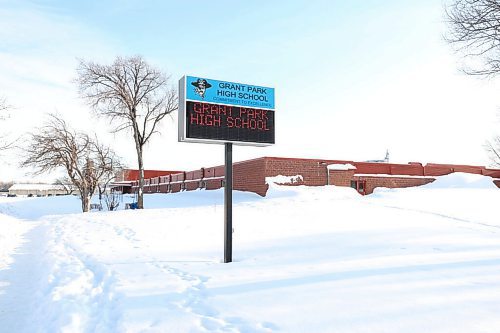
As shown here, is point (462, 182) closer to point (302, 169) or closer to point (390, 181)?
point (390, 181)

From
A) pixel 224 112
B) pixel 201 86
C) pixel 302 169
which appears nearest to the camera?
pixel 201 86

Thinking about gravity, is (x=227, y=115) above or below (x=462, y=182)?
above

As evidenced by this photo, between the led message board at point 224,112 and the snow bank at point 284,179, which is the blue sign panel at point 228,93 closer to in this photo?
the led message board at point 224,112

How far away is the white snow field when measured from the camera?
449cm

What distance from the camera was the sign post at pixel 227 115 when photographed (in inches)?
331

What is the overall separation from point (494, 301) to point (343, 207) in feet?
44.2

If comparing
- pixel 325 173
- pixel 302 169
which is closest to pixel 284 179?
pixel 302 169

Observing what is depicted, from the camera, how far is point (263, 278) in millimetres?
6645

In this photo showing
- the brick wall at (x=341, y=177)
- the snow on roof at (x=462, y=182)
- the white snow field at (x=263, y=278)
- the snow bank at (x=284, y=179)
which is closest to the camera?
the white snow field at (x=263, y=278)

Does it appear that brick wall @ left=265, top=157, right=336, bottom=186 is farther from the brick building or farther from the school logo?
the school logo

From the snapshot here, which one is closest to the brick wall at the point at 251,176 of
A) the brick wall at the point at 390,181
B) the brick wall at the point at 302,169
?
the brick wall at the point at 302,169

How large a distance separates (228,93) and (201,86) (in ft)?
2.35

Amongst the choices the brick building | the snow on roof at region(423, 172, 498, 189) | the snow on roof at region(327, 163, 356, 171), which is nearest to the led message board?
the brick building

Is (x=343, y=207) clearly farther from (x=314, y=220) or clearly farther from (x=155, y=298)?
(x=155, y=298)
